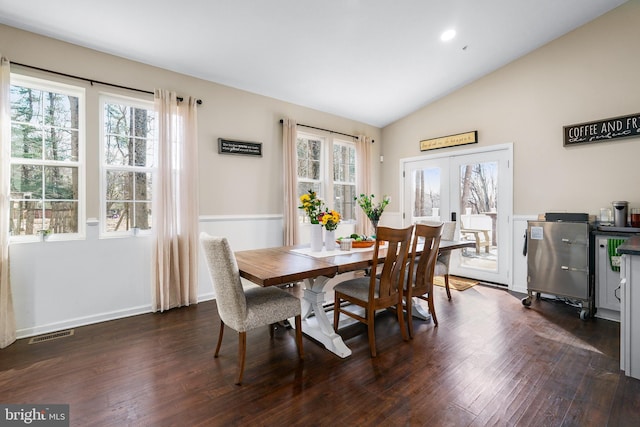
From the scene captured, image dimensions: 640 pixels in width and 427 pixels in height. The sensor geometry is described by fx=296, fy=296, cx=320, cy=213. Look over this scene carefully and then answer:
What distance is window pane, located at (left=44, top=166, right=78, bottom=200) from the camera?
2895mm

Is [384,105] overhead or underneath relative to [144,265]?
overhead

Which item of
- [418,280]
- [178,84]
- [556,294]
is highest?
[178,84]

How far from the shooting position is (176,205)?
342 cm

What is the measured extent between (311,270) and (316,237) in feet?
2.57

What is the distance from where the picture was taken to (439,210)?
16.6ft

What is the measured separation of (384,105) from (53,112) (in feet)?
14.2

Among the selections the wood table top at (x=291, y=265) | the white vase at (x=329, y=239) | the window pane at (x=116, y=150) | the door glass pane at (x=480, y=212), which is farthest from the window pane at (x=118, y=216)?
the door glass pane at (x=480, y=212)

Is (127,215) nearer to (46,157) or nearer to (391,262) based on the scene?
(46,157)

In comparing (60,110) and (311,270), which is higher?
(60,110)

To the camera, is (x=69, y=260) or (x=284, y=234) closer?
(x=69, y=260)

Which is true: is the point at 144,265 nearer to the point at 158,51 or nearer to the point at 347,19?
the point at 158,51

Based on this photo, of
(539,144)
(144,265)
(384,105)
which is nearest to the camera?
(144,265)

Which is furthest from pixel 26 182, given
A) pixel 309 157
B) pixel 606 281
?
pixel 606 281

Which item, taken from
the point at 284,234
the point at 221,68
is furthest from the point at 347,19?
the point at 284,234
